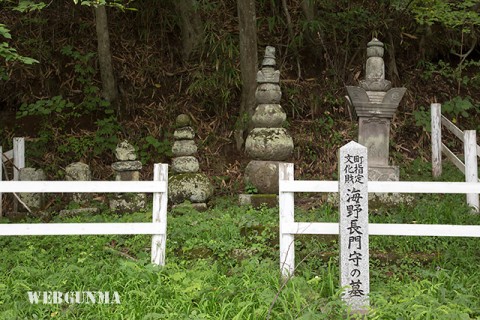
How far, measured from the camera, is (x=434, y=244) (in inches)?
254

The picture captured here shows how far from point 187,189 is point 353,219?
4239 mm

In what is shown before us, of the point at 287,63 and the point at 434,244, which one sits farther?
the point at 287,63

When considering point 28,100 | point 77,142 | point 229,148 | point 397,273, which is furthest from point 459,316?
point 28,100

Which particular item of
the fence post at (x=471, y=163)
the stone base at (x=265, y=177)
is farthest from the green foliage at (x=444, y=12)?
the stone base at (x=265, y=177)

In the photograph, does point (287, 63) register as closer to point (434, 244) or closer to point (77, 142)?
point (77, 142)

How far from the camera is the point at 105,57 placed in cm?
1130

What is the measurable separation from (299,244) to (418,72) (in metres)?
7.71

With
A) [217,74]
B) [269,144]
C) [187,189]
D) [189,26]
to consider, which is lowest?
[187,189]

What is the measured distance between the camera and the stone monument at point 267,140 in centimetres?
865

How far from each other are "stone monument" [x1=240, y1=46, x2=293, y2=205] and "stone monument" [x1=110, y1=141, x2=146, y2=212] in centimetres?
167

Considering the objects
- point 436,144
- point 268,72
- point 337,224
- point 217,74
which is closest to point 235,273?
point 337,224

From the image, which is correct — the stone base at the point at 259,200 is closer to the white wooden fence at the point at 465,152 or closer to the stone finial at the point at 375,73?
the stone finial at the point at 375,73

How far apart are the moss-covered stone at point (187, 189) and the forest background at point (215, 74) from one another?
3.99 feet

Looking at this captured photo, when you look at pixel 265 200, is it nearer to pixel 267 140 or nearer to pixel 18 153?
pixel 267 140
